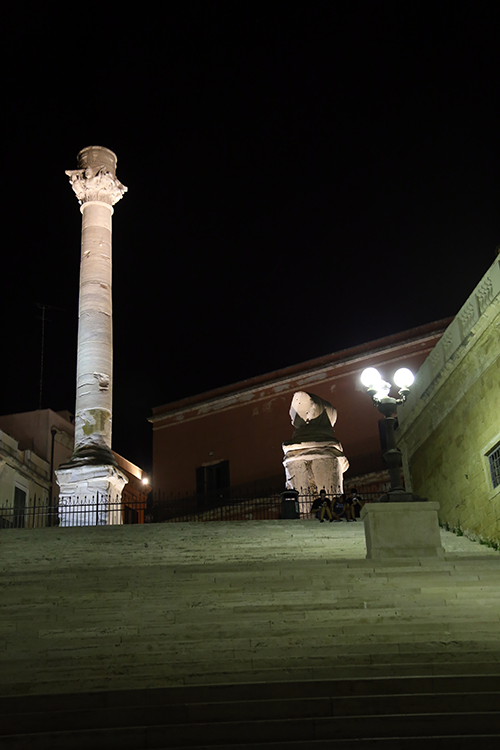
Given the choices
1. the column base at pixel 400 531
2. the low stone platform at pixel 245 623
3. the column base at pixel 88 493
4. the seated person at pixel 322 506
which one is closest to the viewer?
the low stone platform at pixel 245 623

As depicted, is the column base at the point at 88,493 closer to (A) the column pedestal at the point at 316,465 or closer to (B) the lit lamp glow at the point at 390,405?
(A) the column pedestal at the point at 316,465

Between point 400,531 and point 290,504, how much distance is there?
7.39 metres

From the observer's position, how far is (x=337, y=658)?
8.50m

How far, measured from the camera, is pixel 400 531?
12.6 metres

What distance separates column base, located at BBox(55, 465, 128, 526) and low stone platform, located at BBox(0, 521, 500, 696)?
7230 mm

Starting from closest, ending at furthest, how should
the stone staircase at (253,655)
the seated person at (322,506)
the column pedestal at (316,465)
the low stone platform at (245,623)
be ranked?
the stone staircase at (253,655), the low stone platform at (245,623), the seated person at (322,506), the column pedestal at (316,465)

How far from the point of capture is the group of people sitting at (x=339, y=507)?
59.3ft

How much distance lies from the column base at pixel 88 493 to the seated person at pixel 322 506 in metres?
4.74

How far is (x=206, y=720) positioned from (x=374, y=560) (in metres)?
4.96

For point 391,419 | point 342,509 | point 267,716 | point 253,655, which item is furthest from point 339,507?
point 267,716

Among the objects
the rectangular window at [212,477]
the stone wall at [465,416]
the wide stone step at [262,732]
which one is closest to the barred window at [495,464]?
the stone wall at [465,416]

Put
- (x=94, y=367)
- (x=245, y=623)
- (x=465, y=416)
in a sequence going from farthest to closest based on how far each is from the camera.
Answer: (x=94, y=367), (x=465, y=416), (x=245, y=623)

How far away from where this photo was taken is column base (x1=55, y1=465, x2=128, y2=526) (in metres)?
20.7

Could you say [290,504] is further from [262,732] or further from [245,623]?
[262,732]
